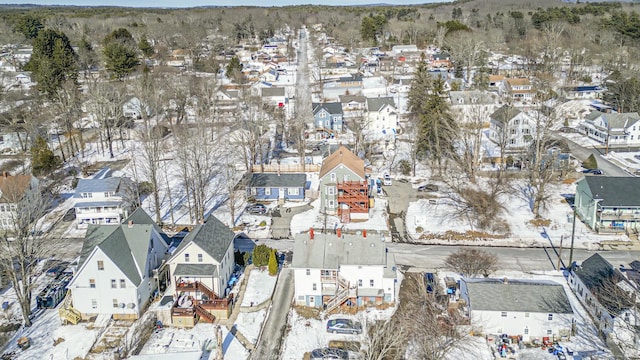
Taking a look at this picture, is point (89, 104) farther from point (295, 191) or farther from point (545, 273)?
point (545, 273)

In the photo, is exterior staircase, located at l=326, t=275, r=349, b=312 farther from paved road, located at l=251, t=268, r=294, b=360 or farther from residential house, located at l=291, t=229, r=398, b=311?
paved road, located at l=251, t=268, r=294, b=360

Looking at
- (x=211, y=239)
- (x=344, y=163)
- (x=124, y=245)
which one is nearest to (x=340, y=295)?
(x=211, y=239)

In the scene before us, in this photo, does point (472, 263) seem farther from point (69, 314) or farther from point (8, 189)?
point (8, 189)

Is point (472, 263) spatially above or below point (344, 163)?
below

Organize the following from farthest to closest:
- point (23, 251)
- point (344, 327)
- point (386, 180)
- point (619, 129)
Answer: point (619, 129)
point (386, 180)
point (23, 251)
point (344, 327)

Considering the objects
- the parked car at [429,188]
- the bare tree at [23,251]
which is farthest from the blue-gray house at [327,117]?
the bare tree at [23,251]

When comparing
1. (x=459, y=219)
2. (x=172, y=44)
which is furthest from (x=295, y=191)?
(x=172, y=44)
